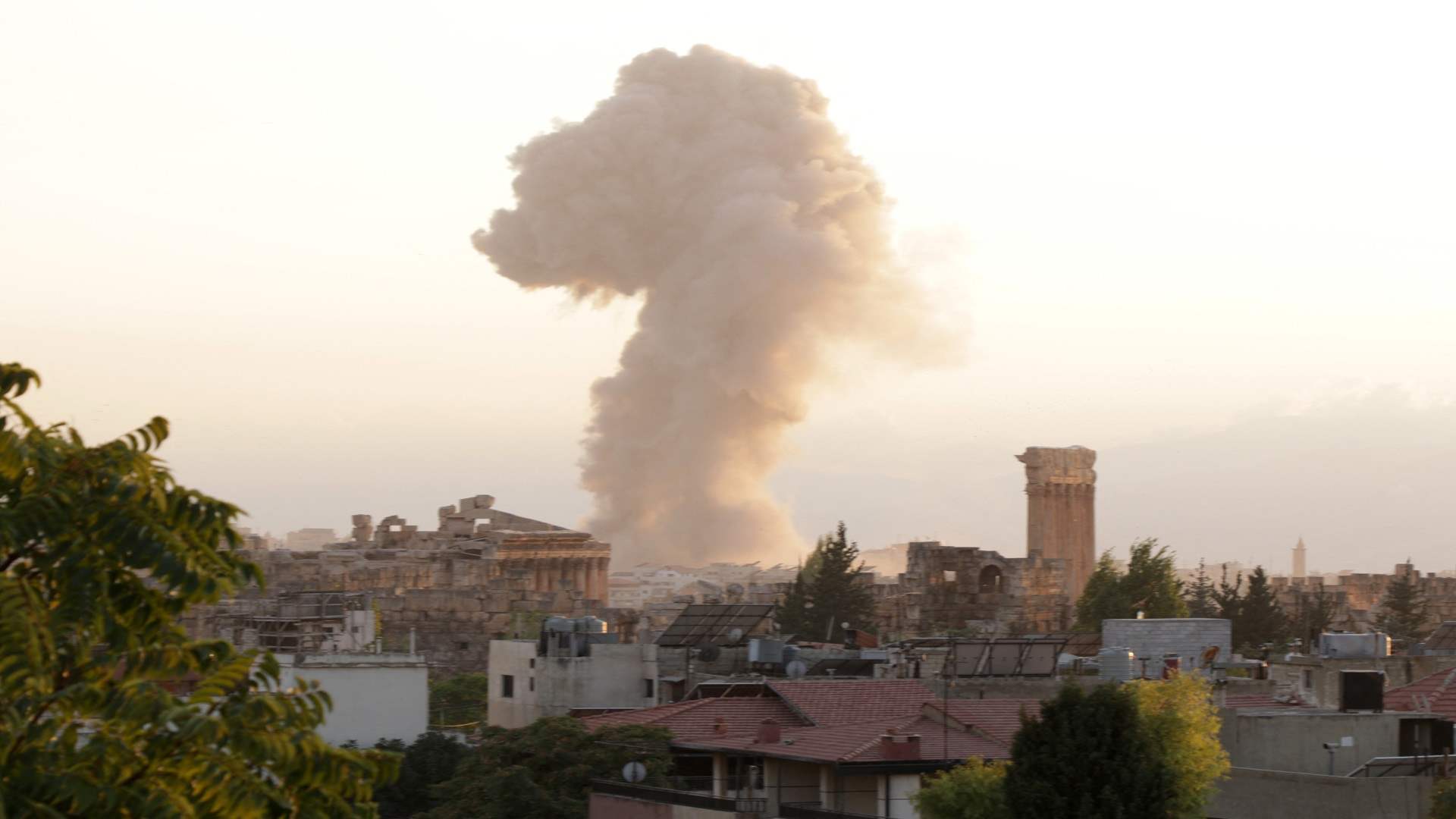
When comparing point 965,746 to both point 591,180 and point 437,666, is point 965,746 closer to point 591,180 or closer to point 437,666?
point 437,666

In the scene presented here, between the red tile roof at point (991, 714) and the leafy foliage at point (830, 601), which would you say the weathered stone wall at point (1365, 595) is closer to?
the leafy foliage at point (830, 601)

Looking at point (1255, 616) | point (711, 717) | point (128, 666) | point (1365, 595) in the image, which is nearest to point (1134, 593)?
point (1255, 616)

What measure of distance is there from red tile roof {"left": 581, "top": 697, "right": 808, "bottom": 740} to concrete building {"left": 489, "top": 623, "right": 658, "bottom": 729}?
436 centimetres

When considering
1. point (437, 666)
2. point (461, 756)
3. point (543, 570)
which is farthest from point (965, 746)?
point (543, 570)

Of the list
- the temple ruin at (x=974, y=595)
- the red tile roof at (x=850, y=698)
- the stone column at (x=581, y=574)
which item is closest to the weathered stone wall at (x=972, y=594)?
the temple ruin at (x=974, y=595)

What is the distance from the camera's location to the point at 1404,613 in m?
55.2

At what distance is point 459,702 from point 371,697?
825 cm

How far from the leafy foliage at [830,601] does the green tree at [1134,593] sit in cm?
551

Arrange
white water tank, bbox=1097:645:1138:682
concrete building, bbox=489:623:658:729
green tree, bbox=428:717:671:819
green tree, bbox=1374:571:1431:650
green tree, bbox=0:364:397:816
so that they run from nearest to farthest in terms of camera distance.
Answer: green tree, bbox=0:364:397:816
green tree, bbox=428:717:671:819
white water tank, bbox=1097:645:1138:682
concrete building, bbox=489:623:658:729
green tree, bbox=1374:571:1431:650

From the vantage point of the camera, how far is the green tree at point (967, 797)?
21.0 meters

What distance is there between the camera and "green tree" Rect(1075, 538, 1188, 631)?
51.4m

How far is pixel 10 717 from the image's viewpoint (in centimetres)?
784

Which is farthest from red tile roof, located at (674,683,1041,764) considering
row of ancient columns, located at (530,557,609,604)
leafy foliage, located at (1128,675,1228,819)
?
row of ancient columns, located at (530,557,609,604)

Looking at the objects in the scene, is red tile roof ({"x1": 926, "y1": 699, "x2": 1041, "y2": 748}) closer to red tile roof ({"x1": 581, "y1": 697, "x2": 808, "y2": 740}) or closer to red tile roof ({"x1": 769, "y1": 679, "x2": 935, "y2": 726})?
red tile roof ({"x1": 769, "y1": 679, "x2": 935, "y2": 726})
